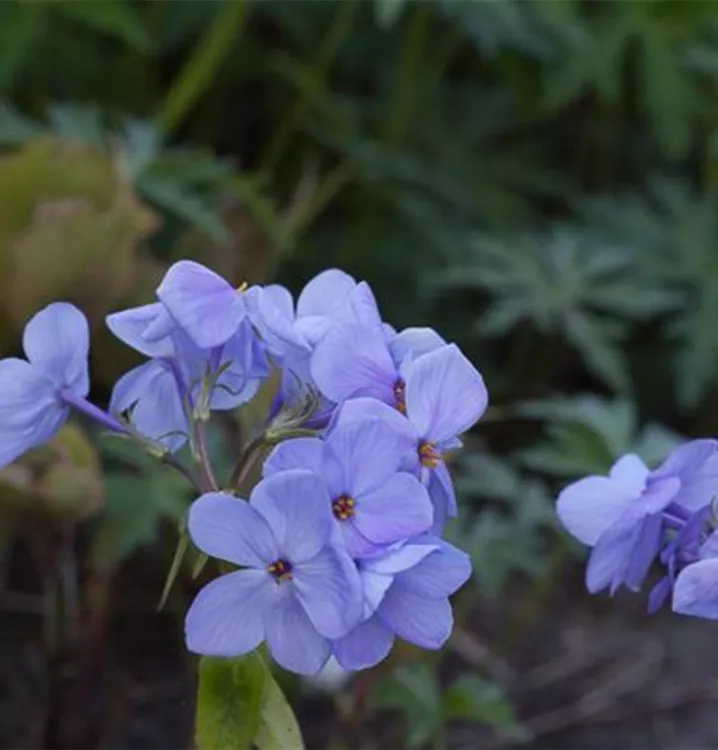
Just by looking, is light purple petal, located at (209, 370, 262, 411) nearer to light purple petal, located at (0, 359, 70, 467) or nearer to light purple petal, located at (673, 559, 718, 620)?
light purple petal, located at (0, 359, 70, 467)

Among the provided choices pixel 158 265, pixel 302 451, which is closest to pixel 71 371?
pixel 302 451

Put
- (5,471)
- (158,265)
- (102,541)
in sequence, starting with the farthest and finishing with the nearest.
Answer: (158,265)
(102,541)
(5,471)

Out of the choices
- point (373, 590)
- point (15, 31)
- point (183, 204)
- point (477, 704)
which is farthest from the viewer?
point (15, 31)

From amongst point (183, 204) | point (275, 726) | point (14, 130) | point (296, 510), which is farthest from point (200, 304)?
point (14, 130)

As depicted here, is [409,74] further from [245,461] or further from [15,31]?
[245,461]

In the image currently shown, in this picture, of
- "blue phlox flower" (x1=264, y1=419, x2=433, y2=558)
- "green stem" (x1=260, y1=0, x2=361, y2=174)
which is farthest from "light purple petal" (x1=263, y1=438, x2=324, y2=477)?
"green stem" (x1=260, y1=0, x2=361, y2=174)

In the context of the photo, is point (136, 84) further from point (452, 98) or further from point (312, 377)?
point (312, 377)
